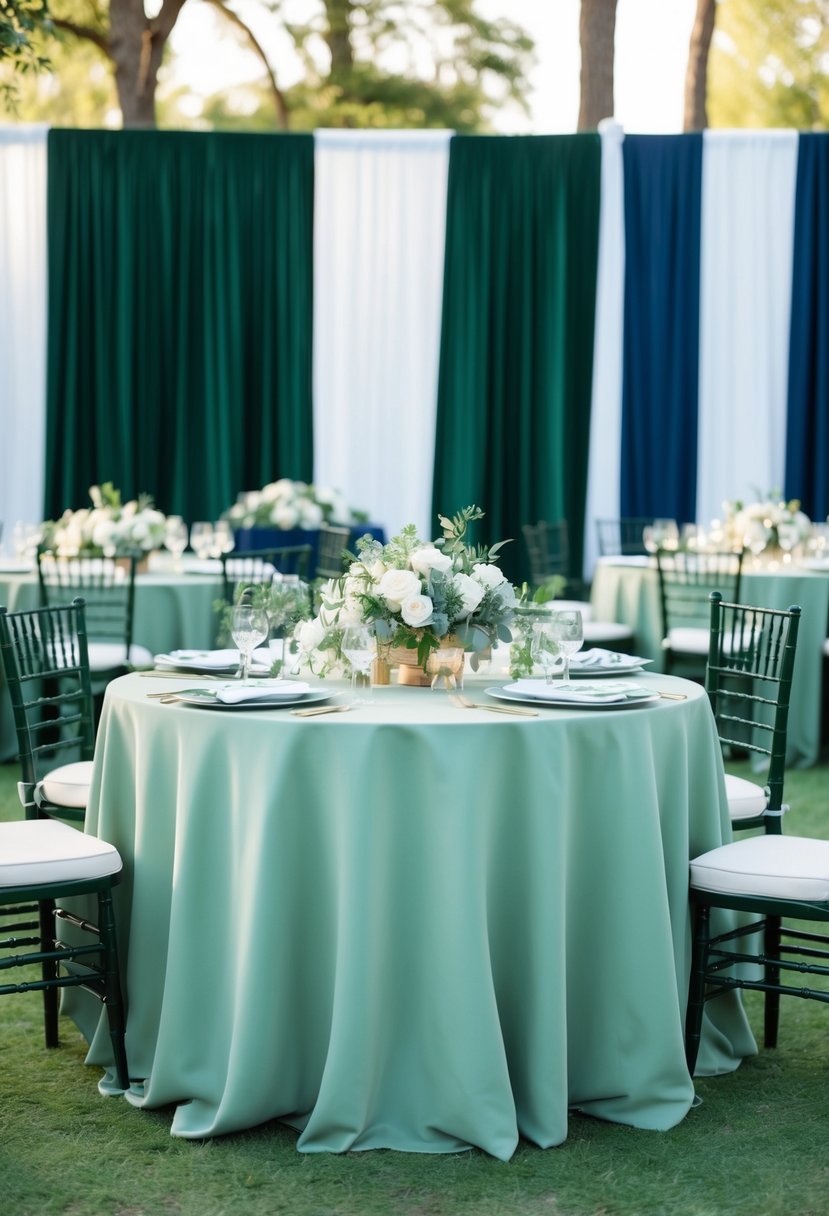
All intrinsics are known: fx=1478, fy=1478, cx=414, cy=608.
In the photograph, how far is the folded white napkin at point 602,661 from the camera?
3418mm

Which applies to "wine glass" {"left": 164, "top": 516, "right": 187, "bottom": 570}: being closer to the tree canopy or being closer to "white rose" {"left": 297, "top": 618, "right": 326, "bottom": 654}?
"white rose" {"left": 297, "top": 618, "right": 326, "bottom": 654}

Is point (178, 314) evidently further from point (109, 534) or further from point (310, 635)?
point (310, 635)

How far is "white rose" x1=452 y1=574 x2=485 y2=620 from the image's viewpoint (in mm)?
3102

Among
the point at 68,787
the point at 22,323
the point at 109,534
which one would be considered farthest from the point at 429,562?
the point at 22,323

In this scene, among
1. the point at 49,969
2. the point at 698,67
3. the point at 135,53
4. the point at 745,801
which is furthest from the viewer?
the point at 698,67

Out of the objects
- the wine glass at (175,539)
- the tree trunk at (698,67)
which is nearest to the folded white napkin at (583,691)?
the wine glass at (175,539)

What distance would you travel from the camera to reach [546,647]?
3.11 m

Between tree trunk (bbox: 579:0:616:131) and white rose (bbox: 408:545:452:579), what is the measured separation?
8589 millimetres

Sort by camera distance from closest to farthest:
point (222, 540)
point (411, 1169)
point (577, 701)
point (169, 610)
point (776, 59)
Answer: point (411, 1169) → point (577, 701) → point (169, 610) → point (222, 540) → point (776, 59)

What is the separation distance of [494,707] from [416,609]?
0.93 feet

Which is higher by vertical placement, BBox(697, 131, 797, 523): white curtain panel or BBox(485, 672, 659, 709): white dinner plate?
BBox(697, 131, 797, 523): white curtain panel

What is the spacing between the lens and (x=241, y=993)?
2721 millimetres

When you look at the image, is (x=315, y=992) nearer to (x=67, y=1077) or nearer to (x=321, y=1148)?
(x=321, y=1148)

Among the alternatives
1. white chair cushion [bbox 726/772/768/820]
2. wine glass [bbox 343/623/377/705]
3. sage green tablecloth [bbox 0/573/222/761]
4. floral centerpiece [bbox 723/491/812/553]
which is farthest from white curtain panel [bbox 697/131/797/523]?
wine glass [bbox 343/623/377/705]
